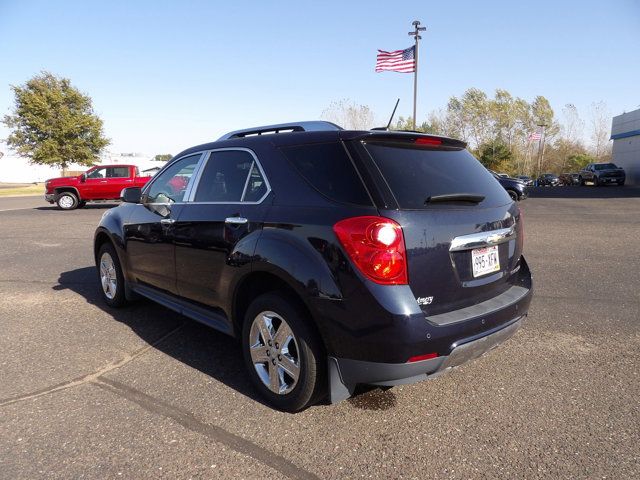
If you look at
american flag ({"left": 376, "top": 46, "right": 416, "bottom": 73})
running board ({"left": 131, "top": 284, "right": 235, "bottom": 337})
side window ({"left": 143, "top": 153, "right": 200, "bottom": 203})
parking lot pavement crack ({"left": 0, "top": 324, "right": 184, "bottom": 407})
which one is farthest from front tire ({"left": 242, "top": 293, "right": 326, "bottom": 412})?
american flag ({"left": 376, "top": 46, "right": 416, "bottom": 73})

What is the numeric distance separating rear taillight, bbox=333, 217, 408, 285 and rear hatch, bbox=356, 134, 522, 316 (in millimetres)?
46

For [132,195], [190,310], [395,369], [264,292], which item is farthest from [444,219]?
[132,195]

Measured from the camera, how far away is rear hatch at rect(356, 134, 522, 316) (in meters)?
2.47

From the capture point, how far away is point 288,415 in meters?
2.85

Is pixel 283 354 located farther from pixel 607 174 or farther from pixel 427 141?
pixel 607 174

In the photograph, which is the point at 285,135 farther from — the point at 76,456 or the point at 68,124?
the point at 68,124

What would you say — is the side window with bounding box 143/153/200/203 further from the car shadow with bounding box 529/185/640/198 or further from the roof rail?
the car shadow with bounding box 529/185/640/198

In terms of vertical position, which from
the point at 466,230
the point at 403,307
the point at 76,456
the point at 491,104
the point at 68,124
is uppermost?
the point at 491,104

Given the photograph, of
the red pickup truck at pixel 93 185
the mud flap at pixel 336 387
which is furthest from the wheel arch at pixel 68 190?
the mud flap at pixel 336 387

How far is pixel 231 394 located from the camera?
→ 10.2 feet

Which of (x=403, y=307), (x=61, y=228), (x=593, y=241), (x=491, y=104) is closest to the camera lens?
(x=403, y=307)

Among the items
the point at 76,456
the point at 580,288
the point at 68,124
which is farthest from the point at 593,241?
the point at 68,124

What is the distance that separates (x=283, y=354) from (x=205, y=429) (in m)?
0.63

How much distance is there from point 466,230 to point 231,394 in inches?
74.6
